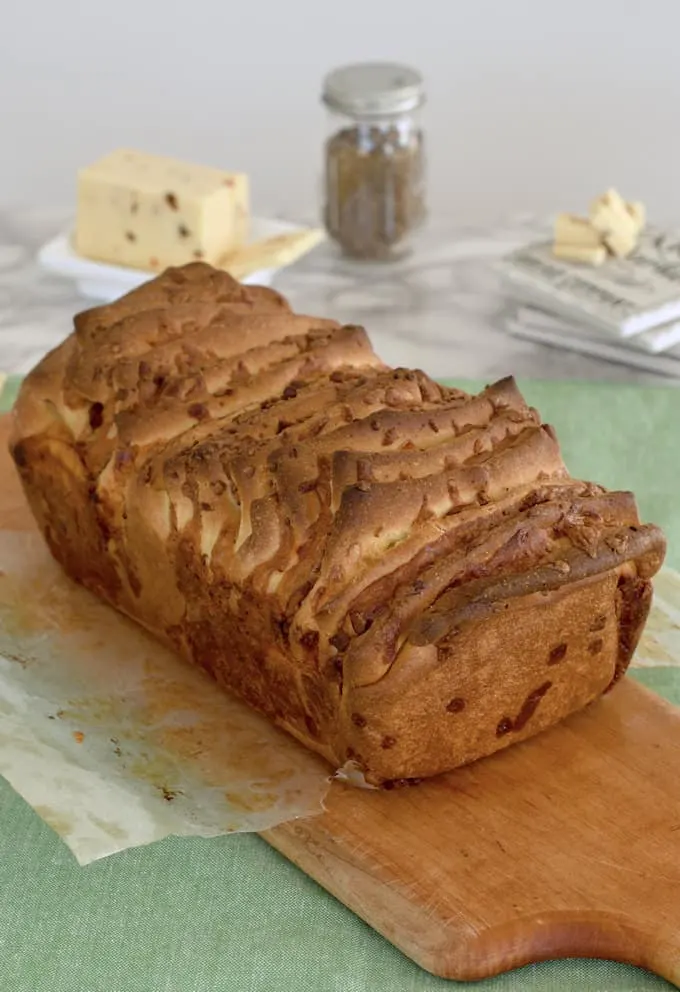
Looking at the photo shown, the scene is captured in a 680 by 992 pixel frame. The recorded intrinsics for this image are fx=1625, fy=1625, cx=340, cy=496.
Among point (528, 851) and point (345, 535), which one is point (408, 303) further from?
point (528, 851)

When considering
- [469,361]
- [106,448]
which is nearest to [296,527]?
[106,448]

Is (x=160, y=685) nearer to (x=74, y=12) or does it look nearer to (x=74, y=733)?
(x=74, y=733)

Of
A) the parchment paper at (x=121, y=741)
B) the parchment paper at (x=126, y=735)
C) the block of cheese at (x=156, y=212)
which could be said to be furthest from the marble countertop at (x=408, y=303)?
the parchment paper at (x=121, y=741)

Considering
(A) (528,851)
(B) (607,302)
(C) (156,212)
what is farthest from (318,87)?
(A) (528,851)

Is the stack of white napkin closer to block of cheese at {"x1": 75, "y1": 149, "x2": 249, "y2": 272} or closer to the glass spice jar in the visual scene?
the glass spice jar

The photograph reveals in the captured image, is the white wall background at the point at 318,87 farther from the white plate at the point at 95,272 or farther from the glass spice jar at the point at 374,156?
the white plate at the point at 95,272

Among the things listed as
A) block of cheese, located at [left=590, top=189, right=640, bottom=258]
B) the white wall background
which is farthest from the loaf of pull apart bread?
the white wall background

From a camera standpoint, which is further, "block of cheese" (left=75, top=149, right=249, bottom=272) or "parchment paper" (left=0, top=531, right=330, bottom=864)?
"block of cheese" (left=75, top=149, right=249, bottom=272)
